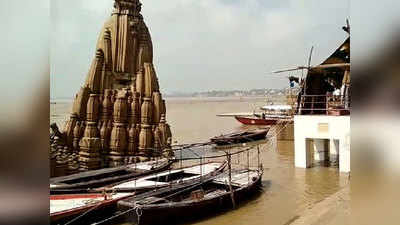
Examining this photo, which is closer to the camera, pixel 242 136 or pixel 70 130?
pixel 70 130

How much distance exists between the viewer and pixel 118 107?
42.9 ft

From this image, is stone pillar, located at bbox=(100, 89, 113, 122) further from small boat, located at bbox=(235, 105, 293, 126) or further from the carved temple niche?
small boat, located at bbox=(235, 105, 293, 126)

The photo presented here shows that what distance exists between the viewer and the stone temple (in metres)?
12.7

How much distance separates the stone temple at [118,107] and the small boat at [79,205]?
4.26 m

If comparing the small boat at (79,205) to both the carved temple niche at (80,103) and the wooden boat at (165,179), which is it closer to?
the wooden boat at (165,179)

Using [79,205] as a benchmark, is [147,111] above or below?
above

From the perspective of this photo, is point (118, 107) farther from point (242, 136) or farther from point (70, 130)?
point (242, 136)

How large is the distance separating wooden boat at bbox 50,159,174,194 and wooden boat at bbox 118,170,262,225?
2150 mm

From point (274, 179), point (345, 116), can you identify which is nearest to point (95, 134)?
point (274, 179)

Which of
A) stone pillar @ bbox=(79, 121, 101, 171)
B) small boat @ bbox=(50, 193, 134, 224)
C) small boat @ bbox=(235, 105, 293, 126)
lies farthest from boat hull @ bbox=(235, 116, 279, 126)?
small boat @ bbox=(50, 193, 134, 224)

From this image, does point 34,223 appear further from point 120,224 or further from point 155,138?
point 155,138

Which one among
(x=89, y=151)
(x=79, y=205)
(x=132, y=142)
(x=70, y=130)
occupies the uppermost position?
(x=70, y=130)

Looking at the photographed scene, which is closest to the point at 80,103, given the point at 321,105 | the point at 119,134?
the point at 119,134

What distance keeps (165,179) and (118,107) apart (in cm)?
435
